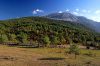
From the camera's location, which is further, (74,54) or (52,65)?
Result: (74,54)

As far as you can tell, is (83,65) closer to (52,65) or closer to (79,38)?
(52,65)

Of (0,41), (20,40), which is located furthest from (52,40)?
(0,41)

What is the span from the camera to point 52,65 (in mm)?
47875

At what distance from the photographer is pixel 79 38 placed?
183125 millimetres

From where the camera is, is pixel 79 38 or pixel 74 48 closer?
pixel 74 48

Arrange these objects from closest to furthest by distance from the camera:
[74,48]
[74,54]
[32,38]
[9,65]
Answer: [9,65]
[74,48]
[74,54]
[32,38]

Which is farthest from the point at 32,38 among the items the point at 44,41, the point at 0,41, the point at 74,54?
the point at 74,54

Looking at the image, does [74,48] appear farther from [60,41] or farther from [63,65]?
[60,41]

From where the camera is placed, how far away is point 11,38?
146m

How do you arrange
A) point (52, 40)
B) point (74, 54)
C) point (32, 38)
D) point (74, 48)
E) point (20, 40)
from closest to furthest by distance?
point (74, 48) → point (74, 54) → point (52, 40) → point (20, 40) → point (32, 38)

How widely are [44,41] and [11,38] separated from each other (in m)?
42.6

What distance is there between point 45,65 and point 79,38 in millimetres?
137317

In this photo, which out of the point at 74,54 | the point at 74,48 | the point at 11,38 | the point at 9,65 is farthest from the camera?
the point at 11,38

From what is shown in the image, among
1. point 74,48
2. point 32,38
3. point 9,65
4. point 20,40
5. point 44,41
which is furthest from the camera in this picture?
point 32,38
